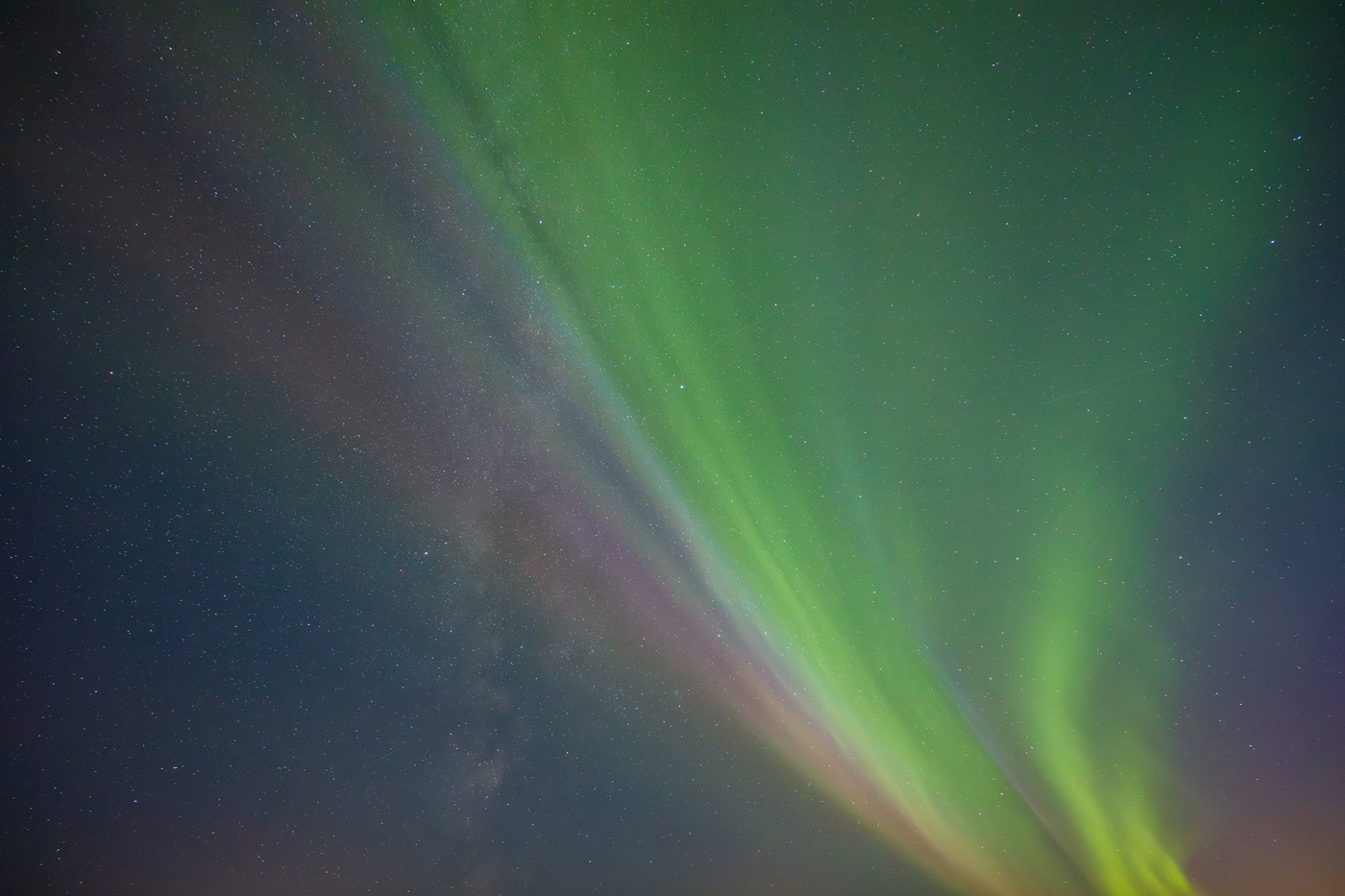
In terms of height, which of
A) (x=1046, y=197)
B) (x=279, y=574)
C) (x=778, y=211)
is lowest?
(x=279, y=574)

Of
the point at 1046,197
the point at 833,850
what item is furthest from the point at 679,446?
the point at 833,850

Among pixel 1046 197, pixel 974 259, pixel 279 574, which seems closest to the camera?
pixel 1046 197

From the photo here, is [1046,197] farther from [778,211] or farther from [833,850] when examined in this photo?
[833,850]

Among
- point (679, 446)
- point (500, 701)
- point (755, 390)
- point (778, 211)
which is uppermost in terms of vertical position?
point (778, 211)

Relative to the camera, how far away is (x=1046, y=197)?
232 centimetres

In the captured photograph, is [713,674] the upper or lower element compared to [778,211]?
lower

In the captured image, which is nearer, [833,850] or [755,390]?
[755,390]

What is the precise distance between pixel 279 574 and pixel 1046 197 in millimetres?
4017

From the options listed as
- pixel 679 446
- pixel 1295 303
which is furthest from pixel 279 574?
pixel 1295 303

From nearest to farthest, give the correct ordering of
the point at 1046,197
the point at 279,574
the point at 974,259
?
1. the point at 1046,197
2. the point at 974,259
3. the point at 279,574

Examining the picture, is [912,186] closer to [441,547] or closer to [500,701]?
[441,547]

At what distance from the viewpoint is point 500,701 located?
10.1ft

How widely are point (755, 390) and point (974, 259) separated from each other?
1149mm

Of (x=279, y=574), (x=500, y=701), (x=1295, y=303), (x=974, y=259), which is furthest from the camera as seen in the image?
(x=500, y=701)
